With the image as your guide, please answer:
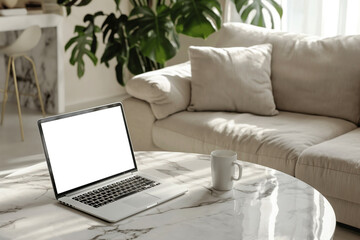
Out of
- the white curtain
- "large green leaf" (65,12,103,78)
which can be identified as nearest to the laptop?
"large green leaf" (65,12,103,78)

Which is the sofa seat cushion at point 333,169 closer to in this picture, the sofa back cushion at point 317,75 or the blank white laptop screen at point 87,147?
the sofa back cushion at point 317,75

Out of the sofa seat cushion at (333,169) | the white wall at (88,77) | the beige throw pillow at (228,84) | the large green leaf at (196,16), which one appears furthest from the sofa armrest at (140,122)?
the white wall at (88,77)

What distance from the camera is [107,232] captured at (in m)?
1.47

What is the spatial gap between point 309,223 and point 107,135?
27.6 inches

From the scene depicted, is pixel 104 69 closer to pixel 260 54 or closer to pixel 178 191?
pixel 260 54

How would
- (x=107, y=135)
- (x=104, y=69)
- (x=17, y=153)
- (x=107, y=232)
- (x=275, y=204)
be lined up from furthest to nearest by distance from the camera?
(x=104, y=69)
(x=17, y=153)
(x=107, y=135)
(x=275, y=204)
(x=107, y=232)

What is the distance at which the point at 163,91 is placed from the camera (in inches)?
119

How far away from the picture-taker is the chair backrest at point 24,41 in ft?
13.1

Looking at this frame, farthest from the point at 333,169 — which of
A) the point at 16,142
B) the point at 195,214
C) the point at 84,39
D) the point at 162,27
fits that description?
the point at 16,142

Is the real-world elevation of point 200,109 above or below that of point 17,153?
above

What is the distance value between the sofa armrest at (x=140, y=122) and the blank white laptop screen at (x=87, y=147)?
1225 mm

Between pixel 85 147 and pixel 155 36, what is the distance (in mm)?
1725

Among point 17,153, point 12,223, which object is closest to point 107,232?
point 12,223

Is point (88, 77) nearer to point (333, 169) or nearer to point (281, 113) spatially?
point (281, 113)
